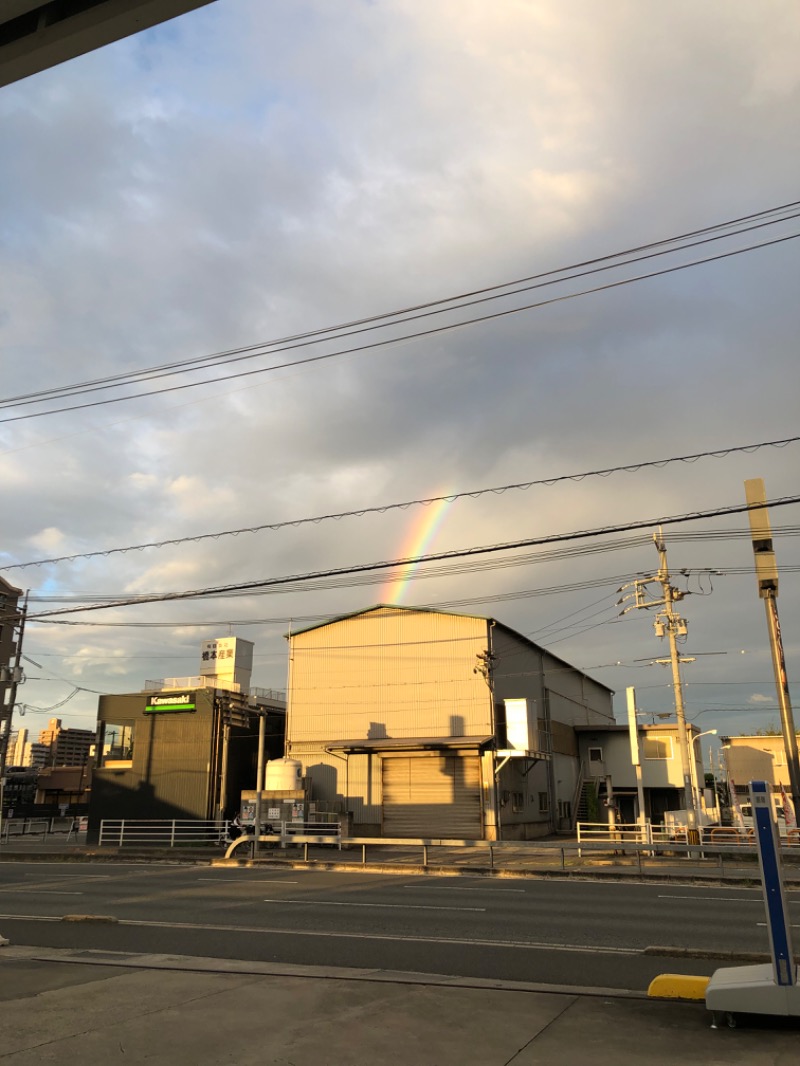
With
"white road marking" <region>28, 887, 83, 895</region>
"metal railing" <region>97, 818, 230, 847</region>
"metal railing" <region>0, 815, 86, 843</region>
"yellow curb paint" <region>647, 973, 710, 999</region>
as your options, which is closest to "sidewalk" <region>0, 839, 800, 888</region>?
"metal railing" <region>97, 818, 230, 847</region>

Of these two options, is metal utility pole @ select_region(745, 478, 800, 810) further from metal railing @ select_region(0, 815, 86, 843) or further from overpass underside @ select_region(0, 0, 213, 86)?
metal railing @ select_region(0, 815, 86, 843)

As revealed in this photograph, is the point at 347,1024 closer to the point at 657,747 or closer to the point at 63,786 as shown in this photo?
the point at 657,747

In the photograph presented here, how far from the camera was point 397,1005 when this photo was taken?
734cm

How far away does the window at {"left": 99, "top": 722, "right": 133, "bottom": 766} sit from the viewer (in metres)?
45.2

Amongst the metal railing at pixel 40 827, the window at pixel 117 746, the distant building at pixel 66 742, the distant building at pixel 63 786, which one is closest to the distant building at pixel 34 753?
the distant building at pixel 66 742

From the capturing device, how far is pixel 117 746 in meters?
45.9

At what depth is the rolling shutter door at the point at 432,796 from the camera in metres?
37.6

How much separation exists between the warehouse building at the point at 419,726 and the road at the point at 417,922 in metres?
17.3

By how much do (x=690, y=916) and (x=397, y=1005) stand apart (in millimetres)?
8682

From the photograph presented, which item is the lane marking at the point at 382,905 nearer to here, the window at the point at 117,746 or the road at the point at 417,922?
the road at the point at 417,922

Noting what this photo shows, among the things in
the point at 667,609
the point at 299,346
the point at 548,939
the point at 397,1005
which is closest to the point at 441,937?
the point at 548,939

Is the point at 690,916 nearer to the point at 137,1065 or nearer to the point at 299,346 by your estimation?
the point at 137,1065

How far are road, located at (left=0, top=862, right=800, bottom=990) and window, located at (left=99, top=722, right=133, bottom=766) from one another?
990 inches

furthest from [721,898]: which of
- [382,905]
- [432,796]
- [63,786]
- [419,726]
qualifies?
[63,786]
